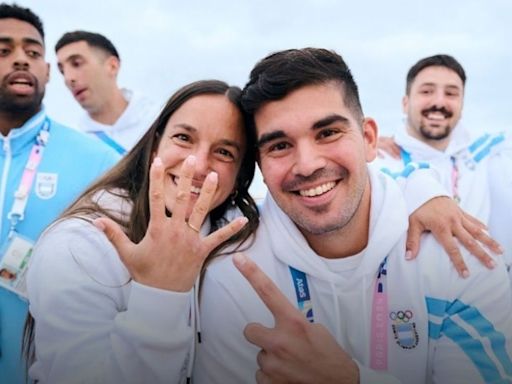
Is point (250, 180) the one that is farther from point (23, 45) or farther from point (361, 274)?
point (23, 45)

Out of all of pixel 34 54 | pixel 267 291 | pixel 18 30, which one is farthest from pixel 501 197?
pixel 18 30

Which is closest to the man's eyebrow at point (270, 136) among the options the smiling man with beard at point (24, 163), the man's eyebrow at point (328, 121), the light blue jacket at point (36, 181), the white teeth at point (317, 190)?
the man's eyebrow at point (328, 121)

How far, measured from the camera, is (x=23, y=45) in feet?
12.0

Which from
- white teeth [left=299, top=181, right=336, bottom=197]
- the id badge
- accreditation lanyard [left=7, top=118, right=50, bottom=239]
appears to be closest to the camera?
white teeth [left=299, top=181, right=336, bottom=197]

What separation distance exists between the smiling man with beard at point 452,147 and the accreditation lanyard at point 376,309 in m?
2.58

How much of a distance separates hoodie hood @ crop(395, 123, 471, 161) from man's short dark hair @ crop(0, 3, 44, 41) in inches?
131

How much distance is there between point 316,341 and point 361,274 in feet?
1.59

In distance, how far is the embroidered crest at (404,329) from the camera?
2.09 m

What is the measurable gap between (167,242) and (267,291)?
39 centimetres

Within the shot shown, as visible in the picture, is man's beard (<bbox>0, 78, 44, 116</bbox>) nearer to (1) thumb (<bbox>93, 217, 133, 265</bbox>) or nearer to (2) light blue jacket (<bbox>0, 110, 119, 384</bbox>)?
(2) light blue jacket (<bbox>0, 110, 119, 384</bbox>)

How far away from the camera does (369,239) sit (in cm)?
222

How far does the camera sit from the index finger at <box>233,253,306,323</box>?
1.84m

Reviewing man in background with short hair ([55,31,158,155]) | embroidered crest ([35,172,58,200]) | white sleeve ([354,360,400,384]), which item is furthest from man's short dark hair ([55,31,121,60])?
white sleeve ([354,360,400,384])

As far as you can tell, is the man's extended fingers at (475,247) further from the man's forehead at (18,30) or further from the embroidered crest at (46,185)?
the man's forehead at (18,30)
